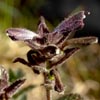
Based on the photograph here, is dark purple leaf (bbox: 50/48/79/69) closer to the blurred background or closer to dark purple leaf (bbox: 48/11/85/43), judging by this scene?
dark purple leaf (bbox: 48/11/85/43)

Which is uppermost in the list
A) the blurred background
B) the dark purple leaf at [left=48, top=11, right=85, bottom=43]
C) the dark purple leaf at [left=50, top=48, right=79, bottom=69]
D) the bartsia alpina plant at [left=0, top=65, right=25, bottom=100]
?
the blurred background

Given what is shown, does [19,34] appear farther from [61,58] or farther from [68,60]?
[68,60]

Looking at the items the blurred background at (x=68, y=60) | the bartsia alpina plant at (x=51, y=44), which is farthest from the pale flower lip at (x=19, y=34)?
the blurred background at (x=68, y=60)

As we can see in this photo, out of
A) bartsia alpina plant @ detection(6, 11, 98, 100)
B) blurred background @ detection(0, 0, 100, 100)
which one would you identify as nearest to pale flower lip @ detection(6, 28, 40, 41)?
bartsia alpina plant @ detection(6, 11, 98, 100)

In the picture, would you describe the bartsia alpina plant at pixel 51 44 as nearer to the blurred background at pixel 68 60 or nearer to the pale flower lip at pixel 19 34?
the pale flower lip at pixel 19 34

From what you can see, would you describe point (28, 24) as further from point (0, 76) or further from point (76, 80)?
point (0, 76)

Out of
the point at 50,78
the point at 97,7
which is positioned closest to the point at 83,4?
the point at 97,7

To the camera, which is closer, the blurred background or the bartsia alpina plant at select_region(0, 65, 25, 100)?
the bartsia alpina plant at select_region(0, 65, 25, 100)
